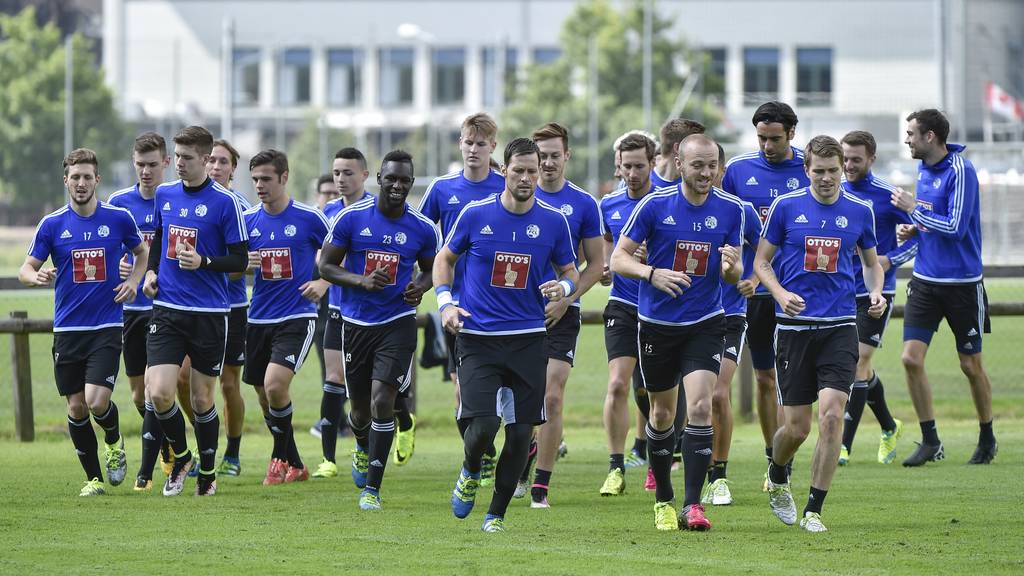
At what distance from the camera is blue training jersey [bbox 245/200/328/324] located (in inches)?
440

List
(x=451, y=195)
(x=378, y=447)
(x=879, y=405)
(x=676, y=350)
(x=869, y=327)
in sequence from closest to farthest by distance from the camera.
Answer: (x=676, y=350) → (x=378, y=447) → (x=451, y=195) → (x=869, y=327) → (x=879, y=405)

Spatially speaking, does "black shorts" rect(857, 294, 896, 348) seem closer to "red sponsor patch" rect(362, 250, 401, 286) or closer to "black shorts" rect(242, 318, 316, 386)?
"red sponsor patch" rect(362, 250, 401, 286)

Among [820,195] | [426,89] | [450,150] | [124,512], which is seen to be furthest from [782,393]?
[426,89]

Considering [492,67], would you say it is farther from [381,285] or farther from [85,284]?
[381,285]

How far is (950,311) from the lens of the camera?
1217 centimetres

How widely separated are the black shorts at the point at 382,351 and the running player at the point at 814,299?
2429 millimetres

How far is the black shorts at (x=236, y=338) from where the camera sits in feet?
37.6

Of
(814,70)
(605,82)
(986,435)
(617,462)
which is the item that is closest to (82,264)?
(617,462)

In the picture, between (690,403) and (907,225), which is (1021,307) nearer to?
(907,225)

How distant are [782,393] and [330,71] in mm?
72899

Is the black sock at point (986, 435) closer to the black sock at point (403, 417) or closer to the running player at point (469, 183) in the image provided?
the running player at point (469, 183)

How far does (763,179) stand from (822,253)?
1689 millimetres

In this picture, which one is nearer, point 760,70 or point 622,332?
point 622,332

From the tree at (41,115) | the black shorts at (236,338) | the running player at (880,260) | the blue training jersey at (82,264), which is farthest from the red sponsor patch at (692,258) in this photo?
the tree at (41,115)
